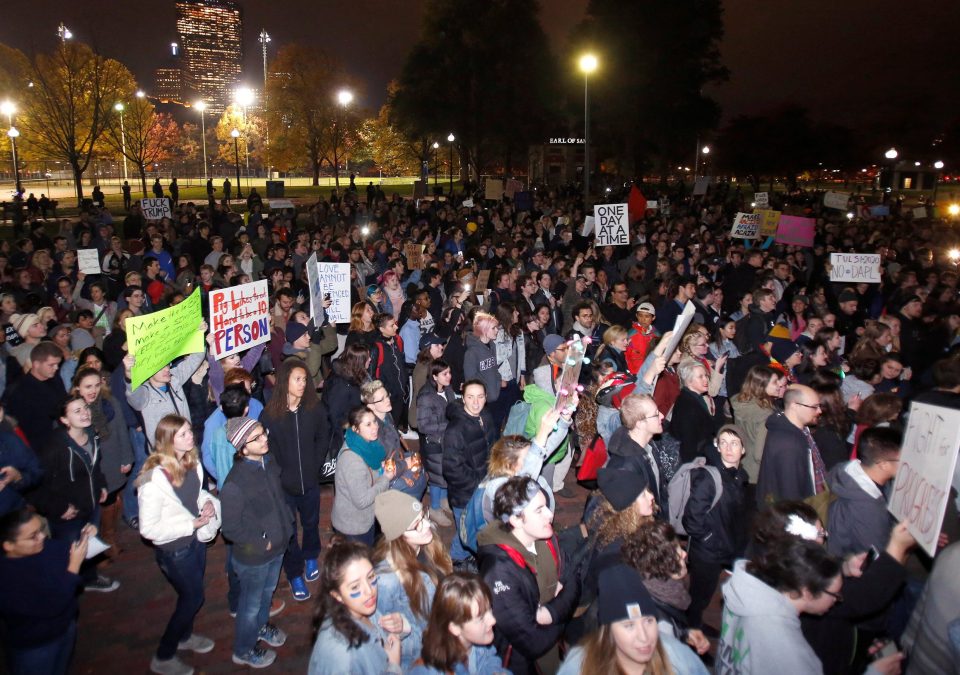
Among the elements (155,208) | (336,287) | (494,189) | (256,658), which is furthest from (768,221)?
(155,208)

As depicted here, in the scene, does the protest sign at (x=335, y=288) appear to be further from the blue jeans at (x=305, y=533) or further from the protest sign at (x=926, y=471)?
the protest sign at (x=926, y=471)

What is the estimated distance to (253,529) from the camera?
4750mm

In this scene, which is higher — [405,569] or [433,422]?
[433,422]

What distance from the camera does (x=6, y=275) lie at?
37.7 ft

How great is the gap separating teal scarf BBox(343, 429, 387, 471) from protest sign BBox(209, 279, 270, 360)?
2.76 m

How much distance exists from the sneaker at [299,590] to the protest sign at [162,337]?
7.17 feet

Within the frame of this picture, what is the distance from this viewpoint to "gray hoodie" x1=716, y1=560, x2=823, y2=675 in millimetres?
3148

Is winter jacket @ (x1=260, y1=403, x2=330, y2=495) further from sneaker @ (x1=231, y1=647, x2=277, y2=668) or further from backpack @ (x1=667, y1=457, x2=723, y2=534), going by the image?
backpack @ (x1=667, y1=457, x2=723, y2=534)

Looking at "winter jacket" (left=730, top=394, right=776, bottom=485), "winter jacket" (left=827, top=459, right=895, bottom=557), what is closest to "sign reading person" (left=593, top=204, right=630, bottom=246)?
"winter jacket" (left=730, top=394, right=776, bottom=485)

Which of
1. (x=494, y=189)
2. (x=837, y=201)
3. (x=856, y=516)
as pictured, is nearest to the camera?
(x=856, y=516)

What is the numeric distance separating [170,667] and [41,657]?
3.18 feet

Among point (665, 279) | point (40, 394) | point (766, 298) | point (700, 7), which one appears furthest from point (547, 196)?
point (40, 394)

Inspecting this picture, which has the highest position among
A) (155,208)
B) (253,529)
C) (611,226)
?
(155,208)

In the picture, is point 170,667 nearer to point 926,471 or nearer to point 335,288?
point 926,471
